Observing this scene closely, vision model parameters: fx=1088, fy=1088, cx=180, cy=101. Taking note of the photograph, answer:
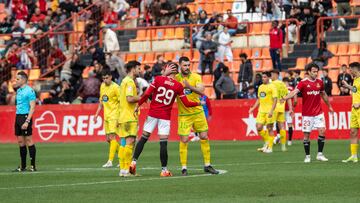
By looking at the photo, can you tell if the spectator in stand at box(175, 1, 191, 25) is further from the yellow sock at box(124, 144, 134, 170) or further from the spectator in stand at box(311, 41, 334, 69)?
the yellow sock at box(124, 144, 134, 170)

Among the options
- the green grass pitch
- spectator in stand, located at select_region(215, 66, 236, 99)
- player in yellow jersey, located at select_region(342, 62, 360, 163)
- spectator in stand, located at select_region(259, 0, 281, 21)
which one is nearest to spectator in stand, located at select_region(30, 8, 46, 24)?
spectator in stand, located at select_region(259, 0, 281, 21)

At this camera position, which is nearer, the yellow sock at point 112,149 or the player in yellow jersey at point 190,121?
the player in yellow jersey at point 190,121

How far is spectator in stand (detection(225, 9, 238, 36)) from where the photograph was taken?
1716 inches

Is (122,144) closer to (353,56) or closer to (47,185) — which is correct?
(47,185)

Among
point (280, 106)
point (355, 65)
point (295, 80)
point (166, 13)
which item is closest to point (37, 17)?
point (166, 13)

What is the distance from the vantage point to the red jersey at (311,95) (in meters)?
25.5

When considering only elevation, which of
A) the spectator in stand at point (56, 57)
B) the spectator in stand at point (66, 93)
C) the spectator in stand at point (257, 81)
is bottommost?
the spectator in stand at point (66, 93)

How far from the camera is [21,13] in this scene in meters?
51.7

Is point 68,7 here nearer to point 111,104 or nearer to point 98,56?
A: point 98,56

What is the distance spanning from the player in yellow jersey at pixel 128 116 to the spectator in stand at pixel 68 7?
27.8 m

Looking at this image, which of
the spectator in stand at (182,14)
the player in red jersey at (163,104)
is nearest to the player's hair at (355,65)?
the player in red jersey at (163,104)

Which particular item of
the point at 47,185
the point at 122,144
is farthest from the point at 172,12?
the point at 47,185

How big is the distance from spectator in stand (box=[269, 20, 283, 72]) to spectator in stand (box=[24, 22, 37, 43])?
12421 mm

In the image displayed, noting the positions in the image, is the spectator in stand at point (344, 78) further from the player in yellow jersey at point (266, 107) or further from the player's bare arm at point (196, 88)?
the player's bare arm at point (196, 88)
